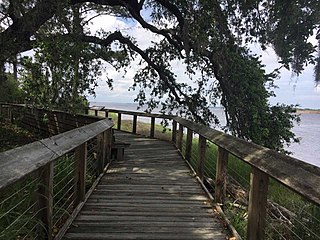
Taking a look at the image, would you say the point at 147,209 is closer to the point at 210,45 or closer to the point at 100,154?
the point at 100,154

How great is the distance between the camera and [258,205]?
2227 millimetres

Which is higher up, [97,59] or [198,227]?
[97,59]

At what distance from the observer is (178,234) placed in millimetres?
2729

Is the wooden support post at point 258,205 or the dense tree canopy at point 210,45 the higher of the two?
the dense tree canopy at point 210,45

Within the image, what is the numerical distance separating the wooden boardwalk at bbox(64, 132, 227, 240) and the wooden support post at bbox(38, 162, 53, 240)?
47 centimetres

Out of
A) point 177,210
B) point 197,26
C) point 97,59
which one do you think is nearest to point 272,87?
point 197,26

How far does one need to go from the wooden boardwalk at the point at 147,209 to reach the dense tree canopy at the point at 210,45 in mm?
2911

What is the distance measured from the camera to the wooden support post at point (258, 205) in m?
2.18

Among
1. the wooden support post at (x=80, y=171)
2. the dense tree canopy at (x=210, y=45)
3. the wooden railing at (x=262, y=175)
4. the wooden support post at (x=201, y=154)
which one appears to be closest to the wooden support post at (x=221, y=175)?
the wooden railing at (x=262, y=175)

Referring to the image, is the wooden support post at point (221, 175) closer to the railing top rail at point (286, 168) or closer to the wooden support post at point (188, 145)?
the railing top rail at point (286, 168)

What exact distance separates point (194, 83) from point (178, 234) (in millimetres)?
7669

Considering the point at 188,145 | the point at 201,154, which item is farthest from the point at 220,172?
the point at 188,145

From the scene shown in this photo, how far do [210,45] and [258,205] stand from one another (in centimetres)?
590

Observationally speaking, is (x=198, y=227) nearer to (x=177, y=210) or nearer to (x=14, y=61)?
(x=177, y=210)
